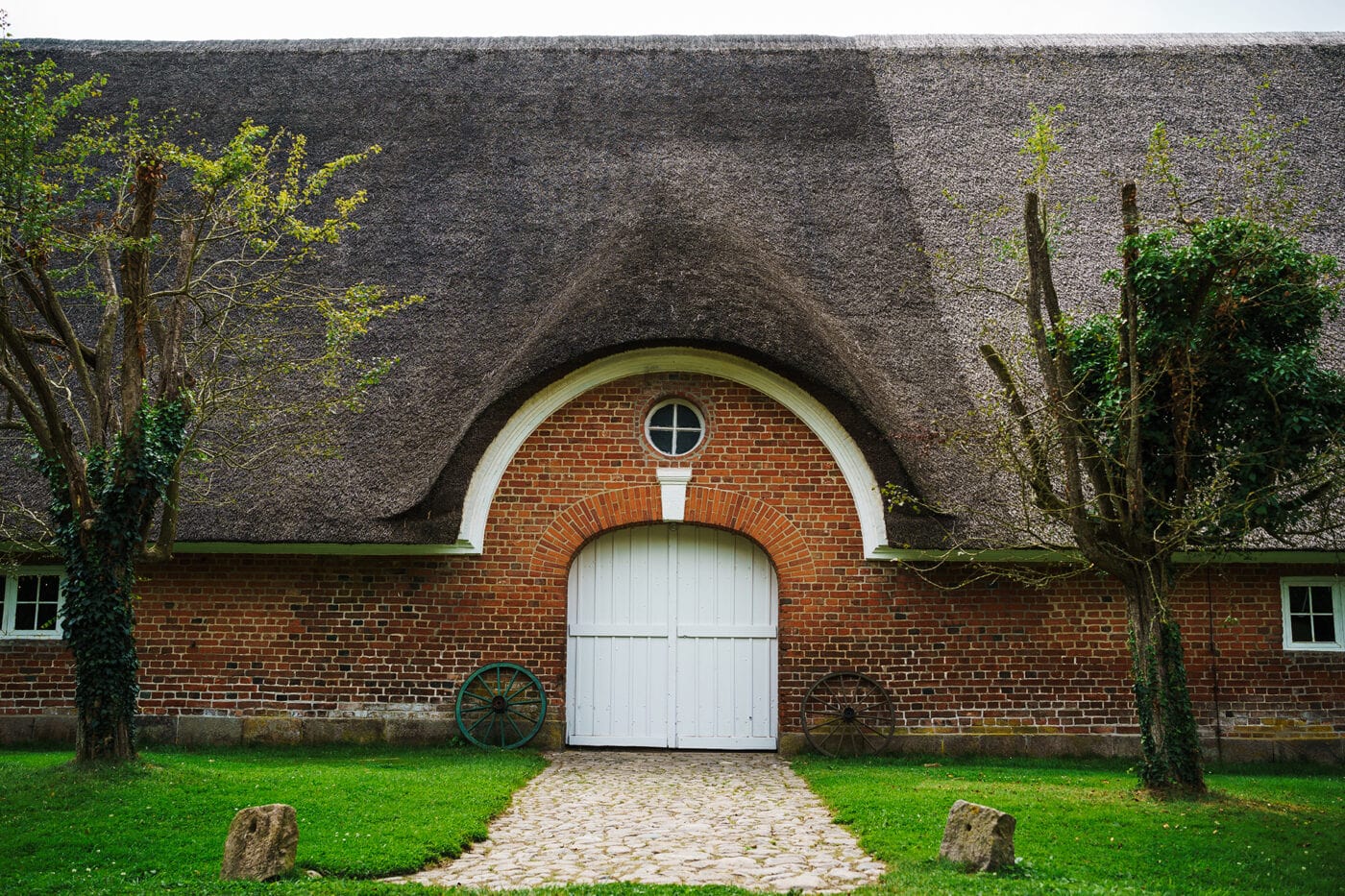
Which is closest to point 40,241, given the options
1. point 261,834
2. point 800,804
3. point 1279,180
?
point 261,834

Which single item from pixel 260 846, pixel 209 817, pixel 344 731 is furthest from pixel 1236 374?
pixel 344 731

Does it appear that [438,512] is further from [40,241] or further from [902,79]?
[902,79]

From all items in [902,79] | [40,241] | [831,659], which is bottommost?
[831,659]

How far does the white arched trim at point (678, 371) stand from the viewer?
35.8 ft

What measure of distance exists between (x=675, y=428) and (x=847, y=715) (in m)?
3.21

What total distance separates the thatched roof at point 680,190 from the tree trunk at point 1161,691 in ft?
7.25

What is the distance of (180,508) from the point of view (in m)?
10.5

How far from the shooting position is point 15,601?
11.4 m

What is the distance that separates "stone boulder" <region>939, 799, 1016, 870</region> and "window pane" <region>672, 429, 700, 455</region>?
18.8 ft

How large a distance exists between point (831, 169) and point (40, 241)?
9077 millimetres

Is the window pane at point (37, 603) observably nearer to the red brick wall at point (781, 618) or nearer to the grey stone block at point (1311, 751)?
the red brick wall at point (781, 618)

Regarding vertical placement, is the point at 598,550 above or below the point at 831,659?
above

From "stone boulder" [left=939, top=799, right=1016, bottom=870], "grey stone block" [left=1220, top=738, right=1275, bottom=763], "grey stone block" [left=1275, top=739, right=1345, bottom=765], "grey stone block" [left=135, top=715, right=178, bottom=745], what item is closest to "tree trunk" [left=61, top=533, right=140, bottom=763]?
"grey stone block" [left=135, top=715, right=178, bottom=745]

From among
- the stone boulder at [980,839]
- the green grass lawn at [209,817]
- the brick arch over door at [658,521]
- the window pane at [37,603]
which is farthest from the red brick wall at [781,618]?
the stone boulder at [980,839]
